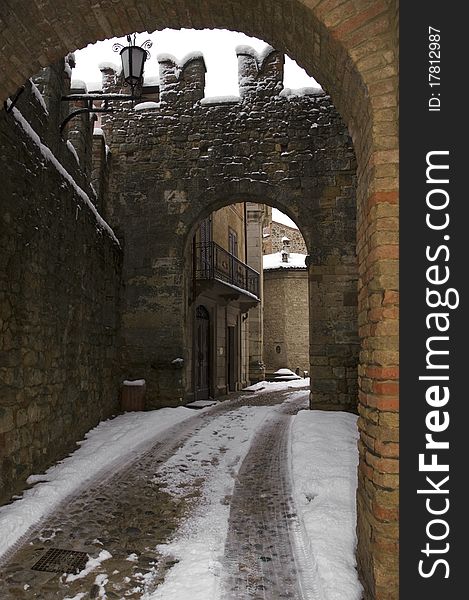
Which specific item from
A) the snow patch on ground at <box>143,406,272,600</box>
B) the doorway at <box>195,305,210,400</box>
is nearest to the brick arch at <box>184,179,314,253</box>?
the doorway at <box>195,305,210,400</box>

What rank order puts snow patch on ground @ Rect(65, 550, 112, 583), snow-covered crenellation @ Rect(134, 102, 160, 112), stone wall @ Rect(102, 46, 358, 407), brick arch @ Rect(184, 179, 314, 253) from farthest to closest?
snow-covered crenellation @ Rect(134, 102, 160, 112), brick arch @ Rect(184, 179, 314, 253), stone wall @ Rect(102, 46, 358, 407), snow patch on ground @ Rect(65, 550, 112, 583)

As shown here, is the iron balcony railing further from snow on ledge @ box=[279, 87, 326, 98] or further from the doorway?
snow on ledge @ box=[279, 87, 326, 98]

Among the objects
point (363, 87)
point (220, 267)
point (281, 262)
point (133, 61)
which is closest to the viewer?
point (363, 87)

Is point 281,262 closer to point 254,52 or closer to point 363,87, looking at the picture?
point 254,52

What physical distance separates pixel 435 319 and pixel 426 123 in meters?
0.96

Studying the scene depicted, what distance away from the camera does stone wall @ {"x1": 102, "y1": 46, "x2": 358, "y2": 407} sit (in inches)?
404

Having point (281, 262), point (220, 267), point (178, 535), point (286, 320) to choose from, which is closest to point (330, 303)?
point (220, 267)

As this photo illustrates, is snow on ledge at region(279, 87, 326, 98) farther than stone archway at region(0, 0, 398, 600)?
Yes

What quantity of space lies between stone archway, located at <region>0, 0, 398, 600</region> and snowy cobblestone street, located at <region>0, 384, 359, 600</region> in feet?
2.46

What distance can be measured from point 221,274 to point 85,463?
31.8 feet

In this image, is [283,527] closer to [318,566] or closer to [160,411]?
[318,566]

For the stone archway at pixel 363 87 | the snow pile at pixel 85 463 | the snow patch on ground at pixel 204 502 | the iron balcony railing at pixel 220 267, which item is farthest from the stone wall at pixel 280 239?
the stone archway at pixel 363 87

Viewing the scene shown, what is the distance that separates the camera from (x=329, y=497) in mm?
4383

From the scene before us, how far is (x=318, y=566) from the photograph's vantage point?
3.17 meters
